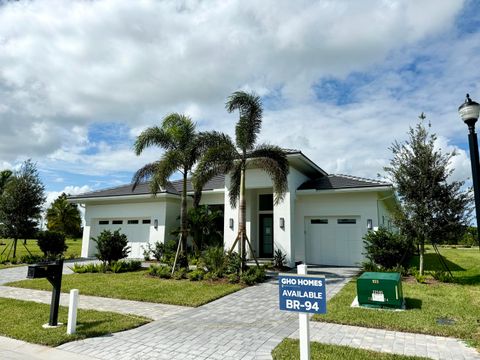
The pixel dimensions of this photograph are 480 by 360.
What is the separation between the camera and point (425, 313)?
23.9 ft

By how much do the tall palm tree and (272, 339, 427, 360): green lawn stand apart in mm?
7104

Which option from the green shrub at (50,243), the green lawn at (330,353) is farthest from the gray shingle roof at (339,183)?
the green shrub at (50,243)

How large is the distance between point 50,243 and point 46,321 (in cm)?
1366

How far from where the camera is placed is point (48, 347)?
5.46 metres

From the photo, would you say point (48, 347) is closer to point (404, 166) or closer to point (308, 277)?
point (308, 277)

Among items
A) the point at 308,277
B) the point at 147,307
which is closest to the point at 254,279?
the point at 147,307

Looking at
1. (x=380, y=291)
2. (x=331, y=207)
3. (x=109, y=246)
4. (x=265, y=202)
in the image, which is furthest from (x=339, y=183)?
(x=109, y=246)

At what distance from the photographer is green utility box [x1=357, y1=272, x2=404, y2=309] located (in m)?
7.70

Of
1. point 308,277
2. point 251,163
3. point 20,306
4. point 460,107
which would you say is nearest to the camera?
point 308,277

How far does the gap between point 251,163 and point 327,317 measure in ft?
24.6

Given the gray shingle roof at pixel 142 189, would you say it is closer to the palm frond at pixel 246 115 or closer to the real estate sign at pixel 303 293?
the palm frond at pixel 246 115

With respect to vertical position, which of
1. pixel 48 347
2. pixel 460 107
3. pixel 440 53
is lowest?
pixel 48 347

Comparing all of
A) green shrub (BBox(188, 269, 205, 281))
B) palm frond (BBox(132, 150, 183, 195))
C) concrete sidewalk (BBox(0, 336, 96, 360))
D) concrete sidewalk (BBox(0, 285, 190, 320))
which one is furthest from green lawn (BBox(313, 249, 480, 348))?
palm frond (BBox(132, 150, 183, 195))

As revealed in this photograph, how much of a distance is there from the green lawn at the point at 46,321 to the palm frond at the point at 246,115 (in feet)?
25.7
